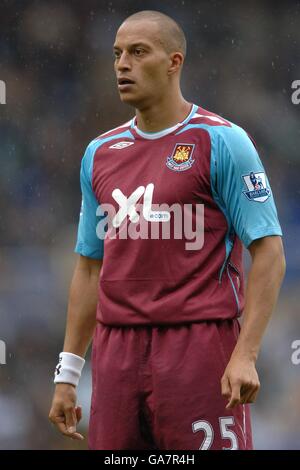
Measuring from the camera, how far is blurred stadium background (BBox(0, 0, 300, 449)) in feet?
22.8

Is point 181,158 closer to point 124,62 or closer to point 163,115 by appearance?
point 163,115

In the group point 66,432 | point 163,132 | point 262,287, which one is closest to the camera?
point 262,287

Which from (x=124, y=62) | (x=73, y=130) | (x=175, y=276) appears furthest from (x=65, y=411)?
(x=73, y=130)

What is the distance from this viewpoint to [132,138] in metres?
3.55

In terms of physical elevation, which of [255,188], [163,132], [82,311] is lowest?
[82,311]

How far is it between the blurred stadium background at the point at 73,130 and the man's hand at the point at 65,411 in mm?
3198

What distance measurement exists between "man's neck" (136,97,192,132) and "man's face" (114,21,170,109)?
0.03m

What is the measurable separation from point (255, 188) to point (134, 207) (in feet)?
1.28

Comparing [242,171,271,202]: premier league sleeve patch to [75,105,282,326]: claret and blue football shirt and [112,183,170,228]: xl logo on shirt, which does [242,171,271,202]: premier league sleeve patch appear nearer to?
[75,105,282,326]: claret and blue football shirt

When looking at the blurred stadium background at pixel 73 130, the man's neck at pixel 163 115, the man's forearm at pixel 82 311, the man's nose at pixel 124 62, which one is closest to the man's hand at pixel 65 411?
the man's forearm at pixel 82 311

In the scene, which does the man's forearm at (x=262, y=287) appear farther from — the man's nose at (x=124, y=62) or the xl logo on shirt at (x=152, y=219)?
the man's nose at (x=124, y=62)

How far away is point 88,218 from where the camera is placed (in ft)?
12.1

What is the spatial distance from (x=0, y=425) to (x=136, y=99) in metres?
3.81

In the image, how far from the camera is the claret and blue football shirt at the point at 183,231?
3.32 meters
